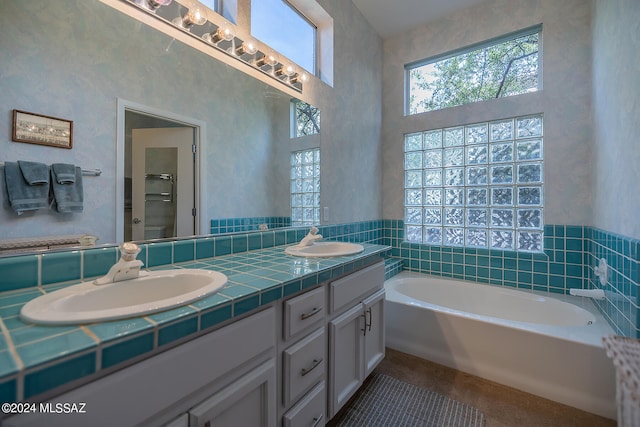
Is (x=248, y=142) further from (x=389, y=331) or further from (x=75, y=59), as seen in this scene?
(x=389, y=331)

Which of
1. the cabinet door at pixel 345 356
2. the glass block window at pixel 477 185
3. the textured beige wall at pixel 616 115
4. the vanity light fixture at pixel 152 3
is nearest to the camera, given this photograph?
the vanity light fixture at pixel 152 3

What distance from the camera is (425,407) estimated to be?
154 cm

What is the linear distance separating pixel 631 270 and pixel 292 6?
2.68 meters

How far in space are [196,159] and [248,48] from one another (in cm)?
77

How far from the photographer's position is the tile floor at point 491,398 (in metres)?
1.43

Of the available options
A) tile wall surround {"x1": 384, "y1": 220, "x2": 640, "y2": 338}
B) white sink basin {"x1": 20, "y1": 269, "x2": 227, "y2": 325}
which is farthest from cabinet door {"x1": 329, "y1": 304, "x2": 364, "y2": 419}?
tile wall surround {"x1": 384, "y1": 220, "x2": 640, "y2": 338}

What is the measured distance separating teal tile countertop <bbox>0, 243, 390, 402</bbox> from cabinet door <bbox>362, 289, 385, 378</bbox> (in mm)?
702

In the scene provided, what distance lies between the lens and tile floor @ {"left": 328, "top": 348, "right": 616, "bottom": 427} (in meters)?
1.43

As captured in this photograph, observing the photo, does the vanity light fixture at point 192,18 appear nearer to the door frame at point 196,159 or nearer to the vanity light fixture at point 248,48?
the vanity light fixture at point 248,48

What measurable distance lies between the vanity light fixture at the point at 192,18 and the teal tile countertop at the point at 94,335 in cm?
120

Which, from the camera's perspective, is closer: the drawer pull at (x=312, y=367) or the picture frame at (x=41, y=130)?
the picture frame at (x=41, y=130)

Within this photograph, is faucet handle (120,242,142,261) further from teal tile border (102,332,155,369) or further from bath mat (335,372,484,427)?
bath mat (335,372,484,427)

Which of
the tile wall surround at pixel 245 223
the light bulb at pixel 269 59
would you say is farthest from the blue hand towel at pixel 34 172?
the light bulb at pixel 269 59

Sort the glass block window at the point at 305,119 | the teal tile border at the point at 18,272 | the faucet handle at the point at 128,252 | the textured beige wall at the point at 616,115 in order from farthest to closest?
1. the glass block window at the point at 305,119
2. the textured beige wall at the point at 616,115
3. the faucet handle at the point at 128,252
4. the teal tile border at the point at 18,272
